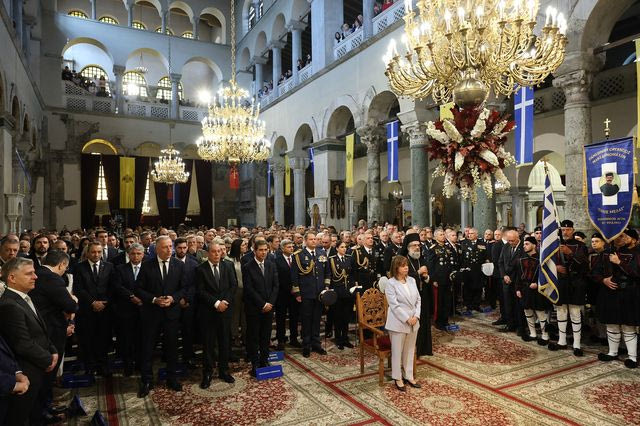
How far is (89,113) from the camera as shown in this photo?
824 inches

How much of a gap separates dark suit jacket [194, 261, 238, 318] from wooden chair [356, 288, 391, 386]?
4.97 ft

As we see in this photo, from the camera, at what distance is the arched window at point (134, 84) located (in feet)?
81.5

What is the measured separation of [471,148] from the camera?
14.7 feet

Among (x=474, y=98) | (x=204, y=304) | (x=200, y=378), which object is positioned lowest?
(x=200, y=378)

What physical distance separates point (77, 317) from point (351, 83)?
11.1 meters

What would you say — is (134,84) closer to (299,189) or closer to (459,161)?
(299,189)

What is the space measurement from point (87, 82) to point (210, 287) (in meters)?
21.2

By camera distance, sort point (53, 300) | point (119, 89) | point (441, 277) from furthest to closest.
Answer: point (119, 89) < point (441, 277) < point (53, 300)

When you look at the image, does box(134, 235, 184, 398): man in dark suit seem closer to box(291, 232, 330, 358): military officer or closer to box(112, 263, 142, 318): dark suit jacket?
box(112, 263, 142, 318): dark suit jacket

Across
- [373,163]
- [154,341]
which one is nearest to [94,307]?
[154,341]

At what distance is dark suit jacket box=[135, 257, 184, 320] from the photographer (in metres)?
4.72

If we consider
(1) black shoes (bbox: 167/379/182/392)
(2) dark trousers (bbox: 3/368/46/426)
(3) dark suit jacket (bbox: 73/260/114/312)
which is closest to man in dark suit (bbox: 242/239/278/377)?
(1) black shoes (bbox: 167/379/182/392)

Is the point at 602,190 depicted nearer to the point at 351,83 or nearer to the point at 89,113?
the point at 351,83

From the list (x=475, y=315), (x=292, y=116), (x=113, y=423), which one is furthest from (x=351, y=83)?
(x=113, y=423)
